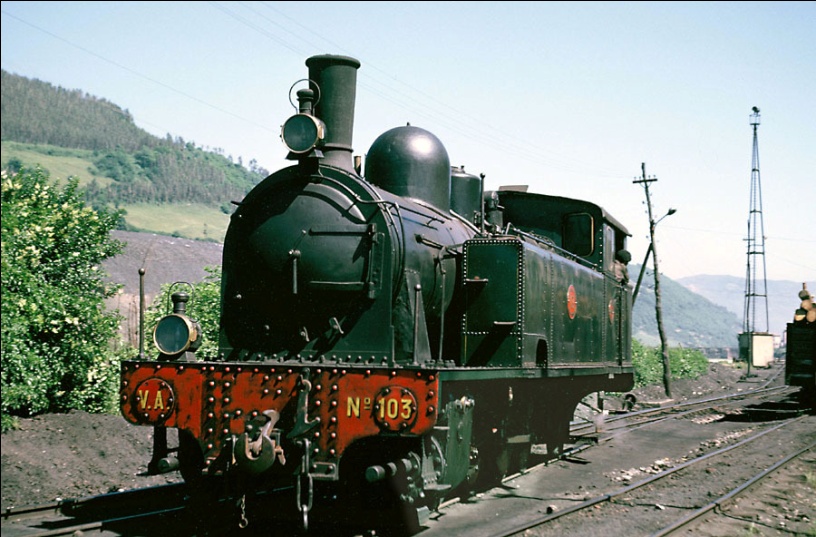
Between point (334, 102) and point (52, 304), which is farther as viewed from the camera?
point (52, 304)

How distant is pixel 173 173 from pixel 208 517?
158 meters

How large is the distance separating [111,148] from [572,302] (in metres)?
166

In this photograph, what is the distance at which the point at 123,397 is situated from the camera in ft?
21.5

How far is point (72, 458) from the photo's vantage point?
9.81 m

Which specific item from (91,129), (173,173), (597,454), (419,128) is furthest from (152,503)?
(91,129)

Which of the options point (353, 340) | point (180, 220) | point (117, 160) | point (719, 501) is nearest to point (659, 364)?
point (719, 501)

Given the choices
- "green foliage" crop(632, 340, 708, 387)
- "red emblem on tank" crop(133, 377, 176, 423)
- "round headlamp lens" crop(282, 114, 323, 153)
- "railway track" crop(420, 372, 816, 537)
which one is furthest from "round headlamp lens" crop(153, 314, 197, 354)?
"green foliage" crop(632, 340, 708, 387)

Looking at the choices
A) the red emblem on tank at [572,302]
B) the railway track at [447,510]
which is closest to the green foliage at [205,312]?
the railway track at [447,510]

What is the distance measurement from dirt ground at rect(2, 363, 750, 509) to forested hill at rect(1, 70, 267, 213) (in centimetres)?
11114

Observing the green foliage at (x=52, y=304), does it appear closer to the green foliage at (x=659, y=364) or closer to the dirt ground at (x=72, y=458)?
the dirt ground at (x=72, y=458)

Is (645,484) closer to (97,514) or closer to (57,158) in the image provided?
(97,514)

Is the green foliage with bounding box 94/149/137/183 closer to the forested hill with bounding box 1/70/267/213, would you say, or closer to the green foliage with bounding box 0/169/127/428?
the forested hill with bounding box 1/70/267/213

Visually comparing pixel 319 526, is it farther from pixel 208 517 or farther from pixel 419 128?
pixel 419 128

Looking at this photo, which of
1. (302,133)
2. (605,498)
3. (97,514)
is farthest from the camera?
(605,498)
